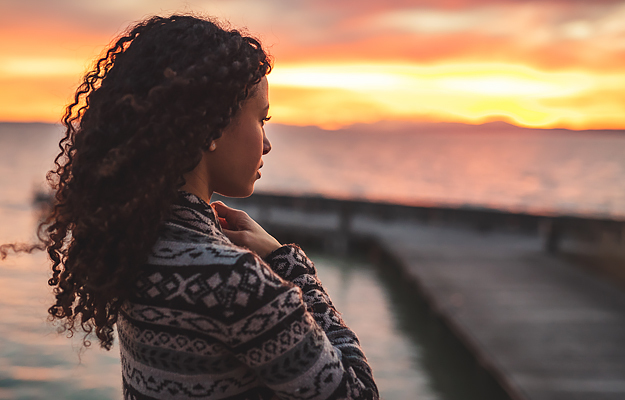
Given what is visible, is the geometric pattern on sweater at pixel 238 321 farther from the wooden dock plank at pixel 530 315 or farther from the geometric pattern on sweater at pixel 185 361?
the wooden dock plank at pixel 530 315

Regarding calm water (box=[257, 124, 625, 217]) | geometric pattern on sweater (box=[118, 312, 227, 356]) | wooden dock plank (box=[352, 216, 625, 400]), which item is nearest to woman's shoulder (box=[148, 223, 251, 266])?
geometric pattern on sweater (box=[118, 312, 227, 356])

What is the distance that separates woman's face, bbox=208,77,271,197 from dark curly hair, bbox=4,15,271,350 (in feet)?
0.13

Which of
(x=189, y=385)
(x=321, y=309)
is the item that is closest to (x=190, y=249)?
(x=189, y=385)

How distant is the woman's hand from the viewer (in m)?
1.32

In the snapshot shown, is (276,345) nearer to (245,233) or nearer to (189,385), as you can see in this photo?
(189,385)

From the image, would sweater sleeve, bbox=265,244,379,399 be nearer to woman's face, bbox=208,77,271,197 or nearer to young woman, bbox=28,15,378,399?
young woman, bbox=28,15,378,399

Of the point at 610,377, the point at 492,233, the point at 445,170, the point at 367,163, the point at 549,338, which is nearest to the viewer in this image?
the point at 610,377

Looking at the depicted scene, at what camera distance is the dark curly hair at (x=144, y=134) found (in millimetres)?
1056

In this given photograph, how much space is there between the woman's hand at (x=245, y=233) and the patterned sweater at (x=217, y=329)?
0.19 m

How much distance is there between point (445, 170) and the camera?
3253 inches

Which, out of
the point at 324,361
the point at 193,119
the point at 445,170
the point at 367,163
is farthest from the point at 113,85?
the point at 367,163

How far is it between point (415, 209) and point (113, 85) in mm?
15579

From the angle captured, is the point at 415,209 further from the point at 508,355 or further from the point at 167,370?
the point at 167,370

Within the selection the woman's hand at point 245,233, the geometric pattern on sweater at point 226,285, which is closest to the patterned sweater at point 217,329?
the geometric pattern on sweater at point 226,285
